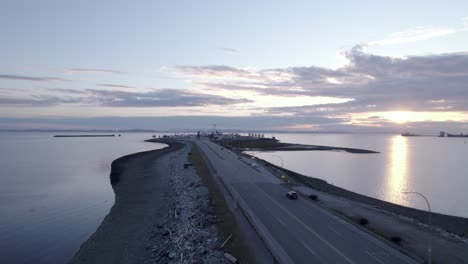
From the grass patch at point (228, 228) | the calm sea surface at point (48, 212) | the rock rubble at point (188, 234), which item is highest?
the grass patch at point (228, 228)

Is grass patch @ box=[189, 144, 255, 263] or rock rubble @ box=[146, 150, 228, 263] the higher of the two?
grass patch @ box=[189, 144, 255, 263]

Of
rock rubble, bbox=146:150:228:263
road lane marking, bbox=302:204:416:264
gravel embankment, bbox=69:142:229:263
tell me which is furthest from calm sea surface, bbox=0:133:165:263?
road lane marking, bbox=302:204:416:264

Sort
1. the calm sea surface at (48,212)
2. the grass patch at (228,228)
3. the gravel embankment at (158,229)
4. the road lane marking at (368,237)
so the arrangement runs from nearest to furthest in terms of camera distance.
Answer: the grass patch at (228,228) → the road lane marking at (368,237) → the gravel embankment at (158,229) → the calm sea surface at (48,212)

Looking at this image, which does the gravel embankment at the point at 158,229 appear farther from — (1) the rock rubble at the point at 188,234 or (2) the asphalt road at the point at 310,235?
(2) the asphalt road at the point at 310,235

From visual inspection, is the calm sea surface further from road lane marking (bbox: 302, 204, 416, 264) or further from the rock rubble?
road lane marking (bbox: 302, 204, 416, 264)

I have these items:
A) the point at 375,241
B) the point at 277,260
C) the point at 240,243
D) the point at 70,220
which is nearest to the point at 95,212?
the point at 70,220

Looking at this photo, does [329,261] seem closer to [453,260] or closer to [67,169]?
[453,260]

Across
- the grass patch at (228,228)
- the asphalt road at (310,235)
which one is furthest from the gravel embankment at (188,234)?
the asphalt road at (310,235)

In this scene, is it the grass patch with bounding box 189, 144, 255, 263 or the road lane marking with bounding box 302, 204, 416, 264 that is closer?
the grass patch with bounding box 189, 144, 255, 263

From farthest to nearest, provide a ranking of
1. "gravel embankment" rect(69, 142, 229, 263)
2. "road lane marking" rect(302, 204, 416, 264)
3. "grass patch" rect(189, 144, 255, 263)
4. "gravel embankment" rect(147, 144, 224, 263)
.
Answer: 1. "gravel embankment" rect(69, 142, 229, 263)
2. "gravel embankment" rect(147, 144, 224, 263)
3. "road lane marking" rect(302, 204, 416, 264)
4. "grass patch" rect(189, 144, 255, 263)

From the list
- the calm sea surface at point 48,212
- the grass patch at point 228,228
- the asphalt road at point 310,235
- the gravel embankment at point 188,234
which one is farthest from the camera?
the calm sea surface at point 48,212

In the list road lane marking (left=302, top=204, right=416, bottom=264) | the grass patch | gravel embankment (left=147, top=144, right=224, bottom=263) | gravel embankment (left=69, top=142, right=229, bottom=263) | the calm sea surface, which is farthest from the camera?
the calm sea surface
